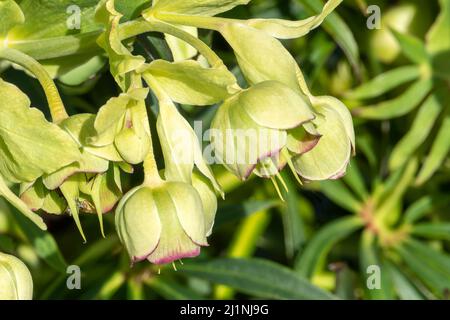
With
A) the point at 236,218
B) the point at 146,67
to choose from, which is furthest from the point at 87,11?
the point at 236,218

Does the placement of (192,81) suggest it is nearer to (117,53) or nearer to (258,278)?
(117,53)

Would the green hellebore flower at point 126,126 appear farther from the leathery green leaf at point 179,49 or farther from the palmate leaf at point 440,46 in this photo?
the palmate leaf at point 440,46

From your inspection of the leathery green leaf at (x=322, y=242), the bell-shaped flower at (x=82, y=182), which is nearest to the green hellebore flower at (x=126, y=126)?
the bell-shaped flower at (x=82, y=182)

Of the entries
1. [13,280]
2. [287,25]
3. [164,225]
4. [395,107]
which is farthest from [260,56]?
[395,107]

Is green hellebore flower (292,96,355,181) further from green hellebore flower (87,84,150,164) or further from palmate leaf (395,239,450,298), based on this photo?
palmate leaf (395,239,450,298)

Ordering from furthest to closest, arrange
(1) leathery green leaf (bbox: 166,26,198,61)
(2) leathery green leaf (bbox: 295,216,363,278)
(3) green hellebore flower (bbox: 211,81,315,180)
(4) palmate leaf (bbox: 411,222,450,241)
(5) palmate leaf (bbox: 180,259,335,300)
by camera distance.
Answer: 1. (4) palmate leaf (bbox: 411,222,450,241)
2. (2) leathery green leaf (bbox: 295,216,363,278)
3. (5) palmate leaf (bbox: 180,259,335,300)
4. (1) leathery green leaf (bbox: 166,26,198,61)
5. (3) green hellebore flower (bbox: 211,81,315,180)

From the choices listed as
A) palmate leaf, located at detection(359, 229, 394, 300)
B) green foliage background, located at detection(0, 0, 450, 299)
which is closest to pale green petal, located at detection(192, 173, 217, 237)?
green foliage background, located at detection(0, 0, 450, 299)
